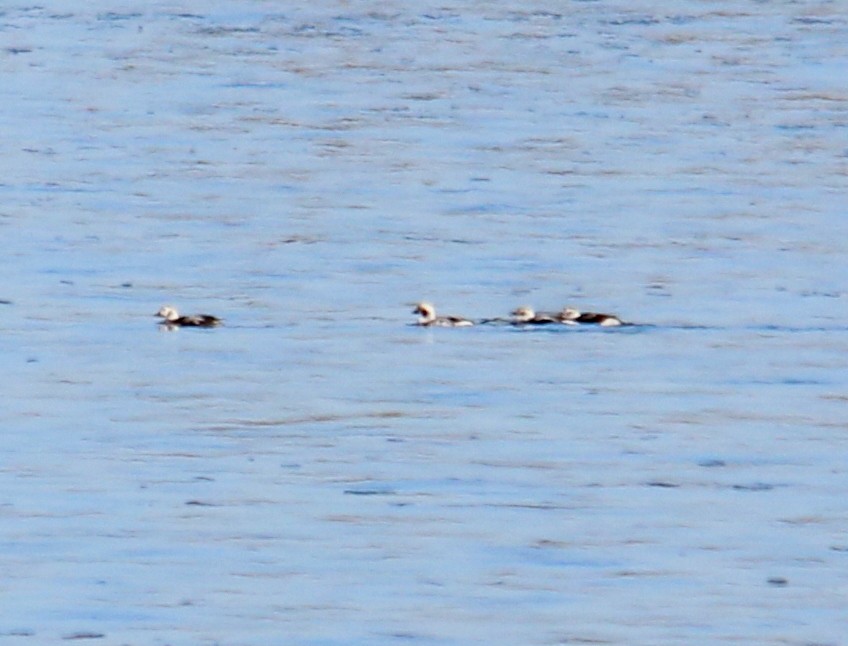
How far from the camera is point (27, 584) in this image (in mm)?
11008

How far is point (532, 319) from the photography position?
675 inches

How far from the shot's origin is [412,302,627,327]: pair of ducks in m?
17.1

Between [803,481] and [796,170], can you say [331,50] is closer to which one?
[796,170]

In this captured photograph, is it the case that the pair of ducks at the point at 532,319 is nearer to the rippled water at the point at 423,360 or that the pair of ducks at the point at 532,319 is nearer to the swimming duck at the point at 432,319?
the swimming duck at the point at 432,319

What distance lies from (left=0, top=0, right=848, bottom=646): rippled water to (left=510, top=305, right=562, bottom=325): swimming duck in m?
0.09

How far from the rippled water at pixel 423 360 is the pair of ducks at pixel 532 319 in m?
0.10

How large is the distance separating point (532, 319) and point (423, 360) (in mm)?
1039

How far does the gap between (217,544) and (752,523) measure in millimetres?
2152

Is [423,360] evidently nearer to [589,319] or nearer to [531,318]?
[531,318]

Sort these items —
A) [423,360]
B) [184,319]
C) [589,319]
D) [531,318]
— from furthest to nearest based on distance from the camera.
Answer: [589,319], [531,318], [184,319], [423,360]

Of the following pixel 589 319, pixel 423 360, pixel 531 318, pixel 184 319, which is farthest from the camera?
pixel 589 319

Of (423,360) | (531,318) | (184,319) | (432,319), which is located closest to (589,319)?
(531,318)

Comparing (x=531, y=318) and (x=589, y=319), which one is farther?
(x=589, y=319)

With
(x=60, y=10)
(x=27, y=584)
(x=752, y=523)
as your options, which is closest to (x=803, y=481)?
(x=752, y=523)
